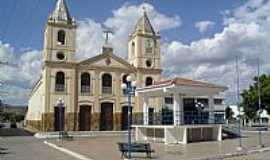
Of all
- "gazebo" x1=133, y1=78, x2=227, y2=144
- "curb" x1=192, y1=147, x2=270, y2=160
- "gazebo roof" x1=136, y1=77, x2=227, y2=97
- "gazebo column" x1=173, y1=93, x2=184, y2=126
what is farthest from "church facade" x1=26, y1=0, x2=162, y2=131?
"curb" x1=192, y1=147, x2=270, y2=160

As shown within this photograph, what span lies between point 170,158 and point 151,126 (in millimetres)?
11489

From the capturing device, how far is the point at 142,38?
48719mm

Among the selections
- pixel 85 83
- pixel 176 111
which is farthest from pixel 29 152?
pixel 85 83

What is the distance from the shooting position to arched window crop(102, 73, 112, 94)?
45219 mm

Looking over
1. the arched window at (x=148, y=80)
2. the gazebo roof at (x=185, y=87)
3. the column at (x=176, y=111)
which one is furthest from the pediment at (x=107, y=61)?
the column at (x=176, y=111)

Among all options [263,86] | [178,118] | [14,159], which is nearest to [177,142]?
[178,118]

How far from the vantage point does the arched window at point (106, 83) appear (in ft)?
148

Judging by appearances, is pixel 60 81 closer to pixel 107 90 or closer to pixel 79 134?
pixel 107 90

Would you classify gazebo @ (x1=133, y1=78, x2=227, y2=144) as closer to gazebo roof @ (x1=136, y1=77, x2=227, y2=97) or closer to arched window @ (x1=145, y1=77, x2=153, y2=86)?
gazebo roof @ (x1=136, y1=77, x2=227, y2=97)

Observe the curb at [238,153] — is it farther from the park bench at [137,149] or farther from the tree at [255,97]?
the tree at [255,97]

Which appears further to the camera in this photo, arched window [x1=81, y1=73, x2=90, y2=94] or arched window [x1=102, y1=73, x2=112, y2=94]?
arched window [x1=102, y1=73, x2=112, y2=94]

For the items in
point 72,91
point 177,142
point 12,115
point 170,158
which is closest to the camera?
point 170,158

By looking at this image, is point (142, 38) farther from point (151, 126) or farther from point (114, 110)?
point (151, 126)

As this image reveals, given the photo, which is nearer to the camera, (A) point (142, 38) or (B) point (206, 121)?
(B) point (206, 121)
